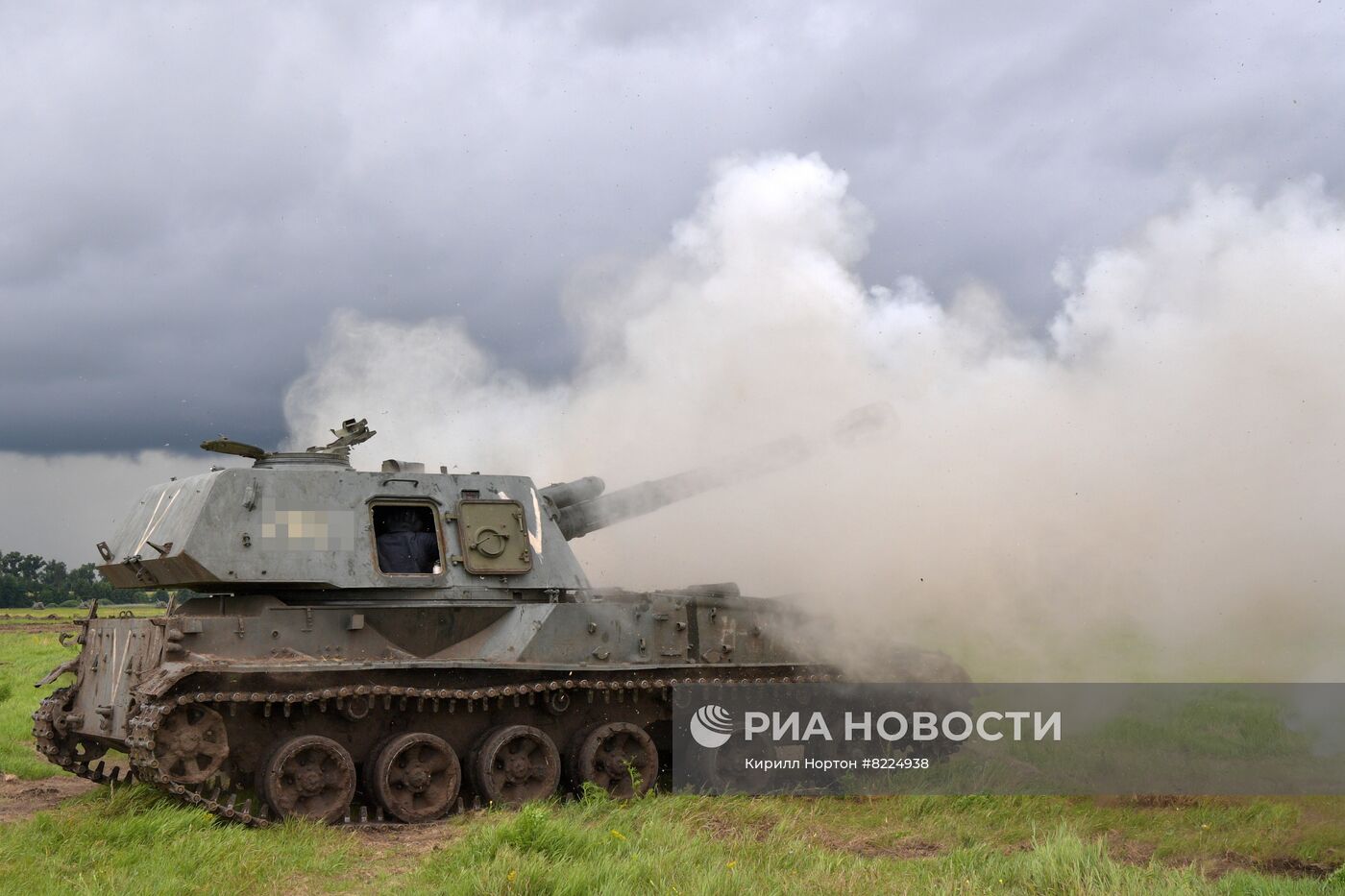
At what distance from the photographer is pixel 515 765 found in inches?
480

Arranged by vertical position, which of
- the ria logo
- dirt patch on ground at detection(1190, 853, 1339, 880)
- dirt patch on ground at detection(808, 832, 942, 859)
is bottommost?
dirt patch on ground at detection(808, 832, 942, 859)

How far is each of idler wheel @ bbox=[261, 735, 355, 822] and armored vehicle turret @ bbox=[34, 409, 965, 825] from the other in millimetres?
16

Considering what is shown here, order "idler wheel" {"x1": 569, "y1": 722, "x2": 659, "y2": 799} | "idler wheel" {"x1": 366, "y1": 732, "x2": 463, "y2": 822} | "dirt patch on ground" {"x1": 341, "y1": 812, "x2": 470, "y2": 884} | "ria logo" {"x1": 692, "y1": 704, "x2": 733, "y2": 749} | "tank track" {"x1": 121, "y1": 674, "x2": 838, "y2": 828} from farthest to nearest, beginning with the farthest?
"ria logo" {"x1": 692, "y1": 704, "x2": 733, "y2": 749} < "idler wheel" {"x1": 569, "y1": 722, "x2": 659, "y2": 799} < "idler wheel" {"x1": 366, "y1": 732, "x2": 463, "y2": 822} < "tank track" {"x1": 121, "y1": 674, "x2": 838, "y2": 828} < "dirt patch on ground" {"x1": 341, "y1": 812, "x2": 470, "y2": 884}

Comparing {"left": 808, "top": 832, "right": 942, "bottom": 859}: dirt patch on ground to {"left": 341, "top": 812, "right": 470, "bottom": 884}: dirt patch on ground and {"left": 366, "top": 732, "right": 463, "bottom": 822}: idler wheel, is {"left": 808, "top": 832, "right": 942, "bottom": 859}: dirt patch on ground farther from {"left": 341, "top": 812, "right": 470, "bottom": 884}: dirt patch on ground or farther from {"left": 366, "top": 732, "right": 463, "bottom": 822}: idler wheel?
{"left": 366, "top": 732, "right": 463, "bottom": 822}: idler wheel

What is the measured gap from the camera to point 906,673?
14.4 m

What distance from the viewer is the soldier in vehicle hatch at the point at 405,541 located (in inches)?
497

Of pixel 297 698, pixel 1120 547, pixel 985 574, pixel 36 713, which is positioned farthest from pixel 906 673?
pixel 36 713

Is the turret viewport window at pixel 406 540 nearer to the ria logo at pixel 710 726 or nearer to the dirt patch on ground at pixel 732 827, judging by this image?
the ria logo at pixel 710 726

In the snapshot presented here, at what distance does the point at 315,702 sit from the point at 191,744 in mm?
1120

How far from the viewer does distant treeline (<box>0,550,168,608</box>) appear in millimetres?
89562

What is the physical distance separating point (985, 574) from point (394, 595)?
7085mm

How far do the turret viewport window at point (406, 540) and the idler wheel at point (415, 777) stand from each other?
162 cm

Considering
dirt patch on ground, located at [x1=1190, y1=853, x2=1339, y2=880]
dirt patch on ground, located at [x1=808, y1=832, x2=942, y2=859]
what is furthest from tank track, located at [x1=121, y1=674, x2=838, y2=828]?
dirt patch on ground, located at [x1=1190, y1=853, x2=1339, y2=880]

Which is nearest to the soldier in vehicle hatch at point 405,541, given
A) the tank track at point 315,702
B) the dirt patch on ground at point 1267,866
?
the tank track at point 315,702
